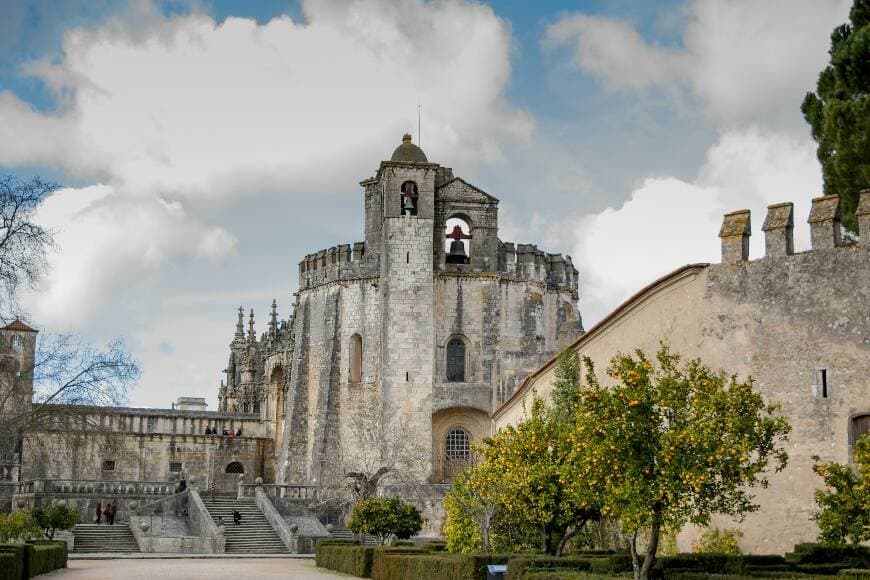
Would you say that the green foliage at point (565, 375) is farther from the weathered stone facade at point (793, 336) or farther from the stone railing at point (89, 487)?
the stone railing at point (89, 487)

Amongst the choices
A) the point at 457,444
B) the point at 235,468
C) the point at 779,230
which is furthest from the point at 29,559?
the point at 235,468

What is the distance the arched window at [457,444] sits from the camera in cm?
5694

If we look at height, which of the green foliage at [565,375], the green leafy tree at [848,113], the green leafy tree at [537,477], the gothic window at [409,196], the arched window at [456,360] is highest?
the gothic window at [409,196]

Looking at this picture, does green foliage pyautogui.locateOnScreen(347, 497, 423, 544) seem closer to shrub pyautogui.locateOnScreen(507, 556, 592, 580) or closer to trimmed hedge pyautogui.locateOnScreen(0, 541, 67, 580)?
trimmed hedge pyautogui.locateOnScreen(0, 541, 67, 580)

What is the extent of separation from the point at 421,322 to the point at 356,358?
4638mm

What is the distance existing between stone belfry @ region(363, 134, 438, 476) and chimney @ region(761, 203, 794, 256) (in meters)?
28.8

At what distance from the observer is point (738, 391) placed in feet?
66.1

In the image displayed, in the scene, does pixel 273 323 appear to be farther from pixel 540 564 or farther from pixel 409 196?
pixel 540 564

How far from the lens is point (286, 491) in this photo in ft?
175

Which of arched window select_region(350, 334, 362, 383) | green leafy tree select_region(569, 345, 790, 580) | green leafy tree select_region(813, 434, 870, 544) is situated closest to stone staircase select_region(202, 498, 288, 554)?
arched window select_region(350, 334, 362, 383)

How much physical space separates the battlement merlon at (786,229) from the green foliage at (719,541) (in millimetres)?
6729

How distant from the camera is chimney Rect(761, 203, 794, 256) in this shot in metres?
28.6

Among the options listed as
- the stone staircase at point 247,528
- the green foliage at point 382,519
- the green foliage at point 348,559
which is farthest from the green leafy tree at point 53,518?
the green foliage at point 382,519

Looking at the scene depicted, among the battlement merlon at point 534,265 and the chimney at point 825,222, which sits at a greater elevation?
the battlement merlon at point 534,265
